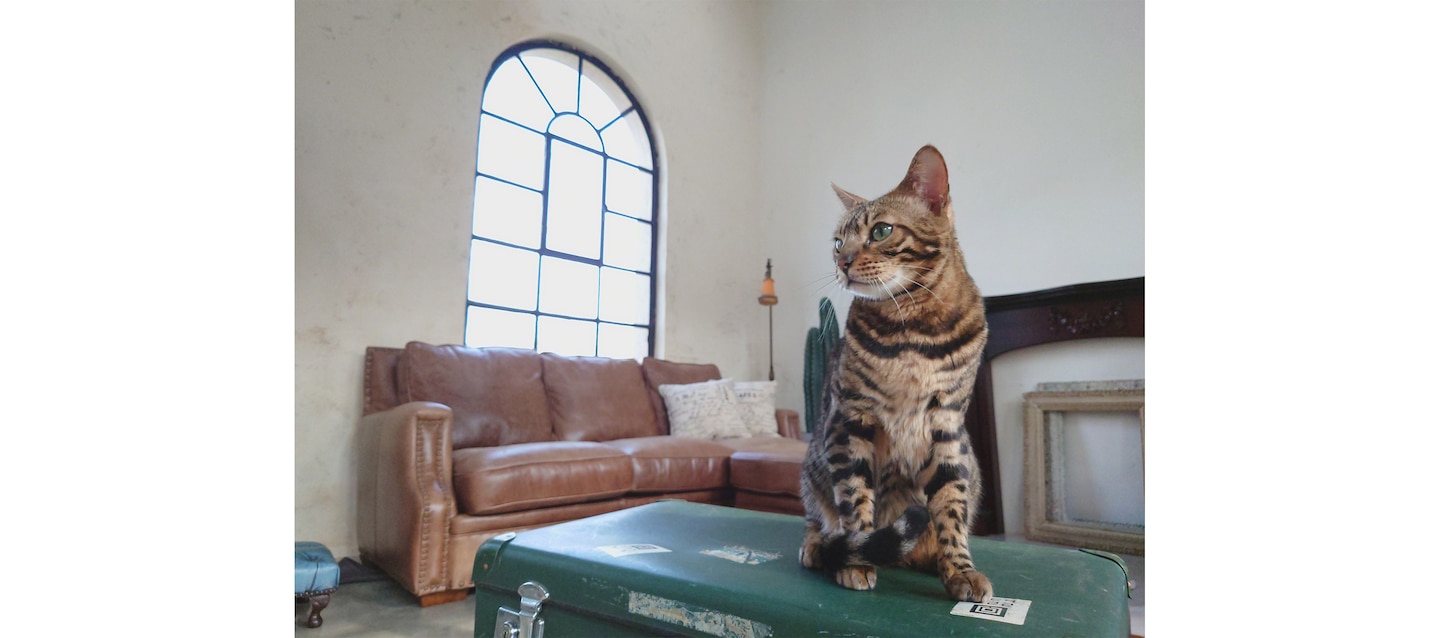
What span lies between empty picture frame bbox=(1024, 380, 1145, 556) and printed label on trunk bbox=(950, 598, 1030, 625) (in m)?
2.94

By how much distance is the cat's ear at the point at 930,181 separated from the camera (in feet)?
2.96

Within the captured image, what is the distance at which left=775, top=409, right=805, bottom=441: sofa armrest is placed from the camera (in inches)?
161

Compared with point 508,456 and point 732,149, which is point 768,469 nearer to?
point 508,456

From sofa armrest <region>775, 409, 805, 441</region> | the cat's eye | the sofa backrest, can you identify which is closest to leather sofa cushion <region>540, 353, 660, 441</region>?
the sofa backrest

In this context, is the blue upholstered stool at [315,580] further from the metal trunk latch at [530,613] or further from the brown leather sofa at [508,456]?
the metal trunk latch at [530,613]

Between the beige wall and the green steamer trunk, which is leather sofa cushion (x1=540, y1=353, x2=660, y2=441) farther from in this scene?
the green steamer trunk

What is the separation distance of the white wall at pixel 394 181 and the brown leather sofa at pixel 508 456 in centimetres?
22

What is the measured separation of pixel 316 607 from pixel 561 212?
8.74ft

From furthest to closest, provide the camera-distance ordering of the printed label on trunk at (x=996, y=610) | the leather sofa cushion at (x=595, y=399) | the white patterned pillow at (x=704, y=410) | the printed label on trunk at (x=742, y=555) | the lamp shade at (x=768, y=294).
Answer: the lamp shade at (x=768, y=294), the white patterned pillow at (x=704, y=410), the leather sofa cushion at (x=595, y=399), the printed label on trunk at (x=742, y=555), the printed label on trunk at (x=996, y=610)

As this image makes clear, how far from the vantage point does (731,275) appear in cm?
511

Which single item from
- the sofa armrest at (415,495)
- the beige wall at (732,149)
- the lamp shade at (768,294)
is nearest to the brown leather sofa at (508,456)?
the sofa armrest at (415,495)

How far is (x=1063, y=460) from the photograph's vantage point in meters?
3.65
